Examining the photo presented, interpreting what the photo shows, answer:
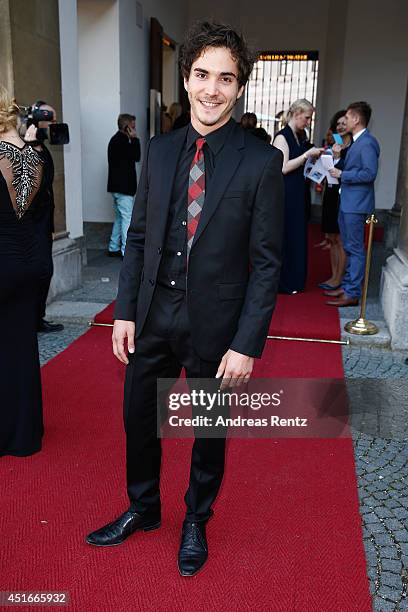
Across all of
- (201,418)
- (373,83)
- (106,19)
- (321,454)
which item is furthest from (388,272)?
(373,83)

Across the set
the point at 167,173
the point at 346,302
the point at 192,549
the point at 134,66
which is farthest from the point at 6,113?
the point at 134,66

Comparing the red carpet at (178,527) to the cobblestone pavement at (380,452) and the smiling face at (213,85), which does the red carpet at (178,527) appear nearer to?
the cobblestone pavement at (380,452)

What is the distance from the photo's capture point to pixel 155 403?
2.29 m

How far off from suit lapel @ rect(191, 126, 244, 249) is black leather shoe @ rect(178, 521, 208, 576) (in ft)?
3.85

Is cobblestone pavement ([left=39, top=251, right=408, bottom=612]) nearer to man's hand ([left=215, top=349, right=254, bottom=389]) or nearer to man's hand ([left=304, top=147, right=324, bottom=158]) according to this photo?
man's hand ([left=215, top=349, right=254, bottom=389])

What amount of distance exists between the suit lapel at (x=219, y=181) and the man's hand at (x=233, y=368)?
16.3 inches

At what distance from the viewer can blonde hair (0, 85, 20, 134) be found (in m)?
2.88

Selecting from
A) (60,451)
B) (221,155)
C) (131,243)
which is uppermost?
(221,155)

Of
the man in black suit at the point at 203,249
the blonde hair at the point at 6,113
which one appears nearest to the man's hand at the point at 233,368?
the man in black suit at the point at 203,249

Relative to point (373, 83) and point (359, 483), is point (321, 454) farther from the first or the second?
point (373, 83)

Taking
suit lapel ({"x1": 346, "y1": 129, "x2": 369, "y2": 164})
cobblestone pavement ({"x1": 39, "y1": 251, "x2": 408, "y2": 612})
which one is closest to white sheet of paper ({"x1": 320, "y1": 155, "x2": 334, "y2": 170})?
suit lapel ({"x1": 346, "y1": 129, "x2": 369, "y2": 164})

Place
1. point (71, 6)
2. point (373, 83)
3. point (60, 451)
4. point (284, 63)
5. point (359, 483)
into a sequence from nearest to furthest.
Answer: point (359, 483)
point (60, 451)
point (71, 6)
point (373, 83)
point (284, 63)

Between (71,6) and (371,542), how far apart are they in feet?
19.7

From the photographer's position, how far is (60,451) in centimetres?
325
